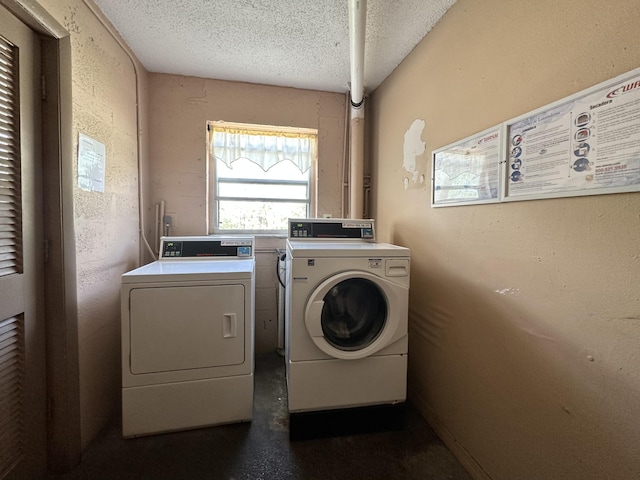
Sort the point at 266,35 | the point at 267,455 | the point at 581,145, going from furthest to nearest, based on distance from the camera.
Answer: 1. the point at 266,35
2. the point at 267,455
3. the point at 581,145

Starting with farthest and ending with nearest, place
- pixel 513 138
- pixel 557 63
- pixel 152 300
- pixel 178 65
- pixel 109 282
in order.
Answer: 1. pixel 178 65
2. pixel 109 282
3. pixel 152 300
4. pixel 513 138
5. pixel 557 63

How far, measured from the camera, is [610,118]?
0.81 meters

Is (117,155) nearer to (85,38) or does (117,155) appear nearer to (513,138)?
(85,38)

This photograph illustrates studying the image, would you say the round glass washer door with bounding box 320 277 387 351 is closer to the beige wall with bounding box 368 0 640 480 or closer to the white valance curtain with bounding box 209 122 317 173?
the beige wall with bounding box 368 0 640 480

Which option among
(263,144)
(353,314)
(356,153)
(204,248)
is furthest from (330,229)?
(263,144)

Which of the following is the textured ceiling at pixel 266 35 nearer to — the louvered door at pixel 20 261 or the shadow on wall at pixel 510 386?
the louvered door at pixel 20 261

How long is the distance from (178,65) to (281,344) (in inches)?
98.4

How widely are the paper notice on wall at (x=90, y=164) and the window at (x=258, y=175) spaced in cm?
95

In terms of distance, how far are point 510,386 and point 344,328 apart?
2.69 ft

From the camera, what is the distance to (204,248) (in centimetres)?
200

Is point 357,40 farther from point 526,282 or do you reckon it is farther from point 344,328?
point 344,328

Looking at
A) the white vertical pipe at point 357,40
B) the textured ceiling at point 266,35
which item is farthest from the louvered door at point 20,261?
the white vertical pipe at point 357,40

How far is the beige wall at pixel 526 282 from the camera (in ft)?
2.67

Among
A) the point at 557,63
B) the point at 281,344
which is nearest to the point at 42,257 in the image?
the point at 281,344
